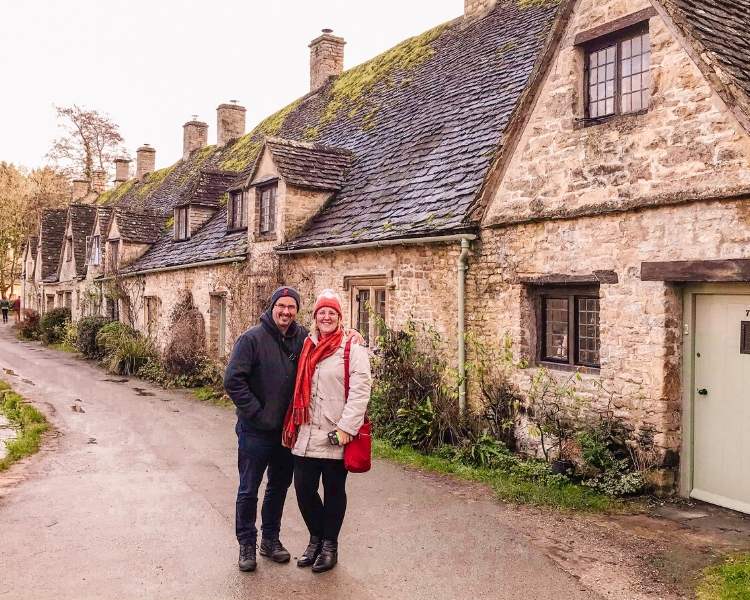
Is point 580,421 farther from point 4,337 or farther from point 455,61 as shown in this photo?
point 4,337

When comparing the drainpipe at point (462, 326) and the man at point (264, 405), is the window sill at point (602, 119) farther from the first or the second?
the man at point (264, 405)

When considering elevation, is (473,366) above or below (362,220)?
below

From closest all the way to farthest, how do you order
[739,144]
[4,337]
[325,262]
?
[739,144]
[325,262]
[4,337]

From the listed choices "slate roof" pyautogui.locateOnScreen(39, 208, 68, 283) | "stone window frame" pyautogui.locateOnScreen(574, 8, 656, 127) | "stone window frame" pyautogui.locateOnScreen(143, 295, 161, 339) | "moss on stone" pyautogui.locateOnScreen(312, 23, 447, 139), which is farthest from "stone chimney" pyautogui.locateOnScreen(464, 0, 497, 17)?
"slate roof" pyautogui.locateOnScreen(39, 208, 68, 283)

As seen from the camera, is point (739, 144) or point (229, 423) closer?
point (739, 144)

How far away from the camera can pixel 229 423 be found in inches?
486

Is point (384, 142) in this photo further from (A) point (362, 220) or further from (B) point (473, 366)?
(B) point (473, 366)

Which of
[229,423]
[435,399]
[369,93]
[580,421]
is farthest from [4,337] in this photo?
[580,421]

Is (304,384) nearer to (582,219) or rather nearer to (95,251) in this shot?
(582,219)

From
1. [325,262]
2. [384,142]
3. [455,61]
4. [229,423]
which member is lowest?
[229,423]

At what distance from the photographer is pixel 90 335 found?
24016mm

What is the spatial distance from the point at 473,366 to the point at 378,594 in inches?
194

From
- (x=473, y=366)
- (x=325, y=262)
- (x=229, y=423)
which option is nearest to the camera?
(x=473, y=366)

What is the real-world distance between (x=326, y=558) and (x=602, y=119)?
19.0ft
